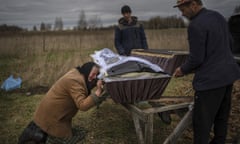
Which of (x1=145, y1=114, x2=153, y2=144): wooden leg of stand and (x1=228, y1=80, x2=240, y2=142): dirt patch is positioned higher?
(x1=145, y1=114, x2=153, y2=144): wooden leg of stand

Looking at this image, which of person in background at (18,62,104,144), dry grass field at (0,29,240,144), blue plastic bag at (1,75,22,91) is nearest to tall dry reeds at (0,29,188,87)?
dry grass field at (0,29,240,144)

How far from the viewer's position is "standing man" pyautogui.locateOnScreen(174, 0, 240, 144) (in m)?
2.11

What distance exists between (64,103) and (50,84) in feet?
13.5

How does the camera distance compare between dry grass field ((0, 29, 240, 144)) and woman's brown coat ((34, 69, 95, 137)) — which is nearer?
woman's brown coat ((34, 69, 95, 137))

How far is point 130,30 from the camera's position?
14.3ft

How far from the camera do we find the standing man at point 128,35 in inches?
171

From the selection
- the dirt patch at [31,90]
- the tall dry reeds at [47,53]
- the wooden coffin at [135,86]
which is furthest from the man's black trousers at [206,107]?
the tall dry reeds at [47,53]

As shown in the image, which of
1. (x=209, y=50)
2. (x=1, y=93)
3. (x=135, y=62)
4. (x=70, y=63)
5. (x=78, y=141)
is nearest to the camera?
(x=209, y=50)

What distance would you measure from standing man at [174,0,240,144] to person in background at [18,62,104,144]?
916 millimetres

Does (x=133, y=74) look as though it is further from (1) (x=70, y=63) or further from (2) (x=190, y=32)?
(1) (x=70, y=63)

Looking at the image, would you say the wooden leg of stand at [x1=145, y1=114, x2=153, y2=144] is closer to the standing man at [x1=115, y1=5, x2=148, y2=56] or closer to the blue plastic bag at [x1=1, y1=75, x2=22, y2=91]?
the standing man at [x1=115, y1=5, x2=148, y2=56]

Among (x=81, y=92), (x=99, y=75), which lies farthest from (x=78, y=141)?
(x=99, y=75)

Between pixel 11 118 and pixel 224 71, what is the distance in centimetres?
368

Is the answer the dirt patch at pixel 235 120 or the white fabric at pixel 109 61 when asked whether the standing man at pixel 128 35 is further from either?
the dirt patch at pixel 235 120
